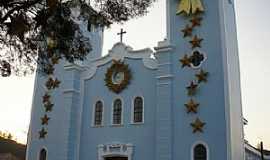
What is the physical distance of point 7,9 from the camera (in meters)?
8.91

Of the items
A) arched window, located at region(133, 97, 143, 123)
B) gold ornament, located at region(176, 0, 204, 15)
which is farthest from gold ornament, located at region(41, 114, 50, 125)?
gold ornament, located at region(176, 0, 204, 15)

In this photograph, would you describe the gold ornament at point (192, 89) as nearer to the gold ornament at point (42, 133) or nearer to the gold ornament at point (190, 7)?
the gold ornament at point (190, 7)

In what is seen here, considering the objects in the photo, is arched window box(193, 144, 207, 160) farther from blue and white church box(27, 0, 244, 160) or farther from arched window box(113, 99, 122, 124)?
arched window box(113, 99, 122, 124)

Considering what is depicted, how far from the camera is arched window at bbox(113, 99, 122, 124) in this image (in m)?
16.6

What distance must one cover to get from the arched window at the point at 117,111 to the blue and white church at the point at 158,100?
0.08 ft

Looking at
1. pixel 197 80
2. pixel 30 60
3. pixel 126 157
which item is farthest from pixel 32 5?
pixel 126 157

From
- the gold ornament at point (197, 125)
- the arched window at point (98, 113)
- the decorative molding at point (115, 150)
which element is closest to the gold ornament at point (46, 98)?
the arched window at point (98, 113)

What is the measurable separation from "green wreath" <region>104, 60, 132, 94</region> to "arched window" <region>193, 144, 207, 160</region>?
4742 mm

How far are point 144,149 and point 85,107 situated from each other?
4163mm

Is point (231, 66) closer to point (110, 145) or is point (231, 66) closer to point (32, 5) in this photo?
point (110, 145)

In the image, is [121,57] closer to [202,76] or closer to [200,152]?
[202,76]

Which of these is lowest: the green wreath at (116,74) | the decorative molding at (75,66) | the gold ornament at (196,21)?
the green wreath at (116,74)

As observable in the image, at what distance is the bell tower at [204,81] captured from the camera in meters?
13.9

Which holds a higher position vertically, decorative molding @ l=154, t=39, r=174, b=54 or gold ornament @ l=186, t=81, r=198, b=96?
decorative molding @ l=154, t=39, r=174, b=54
